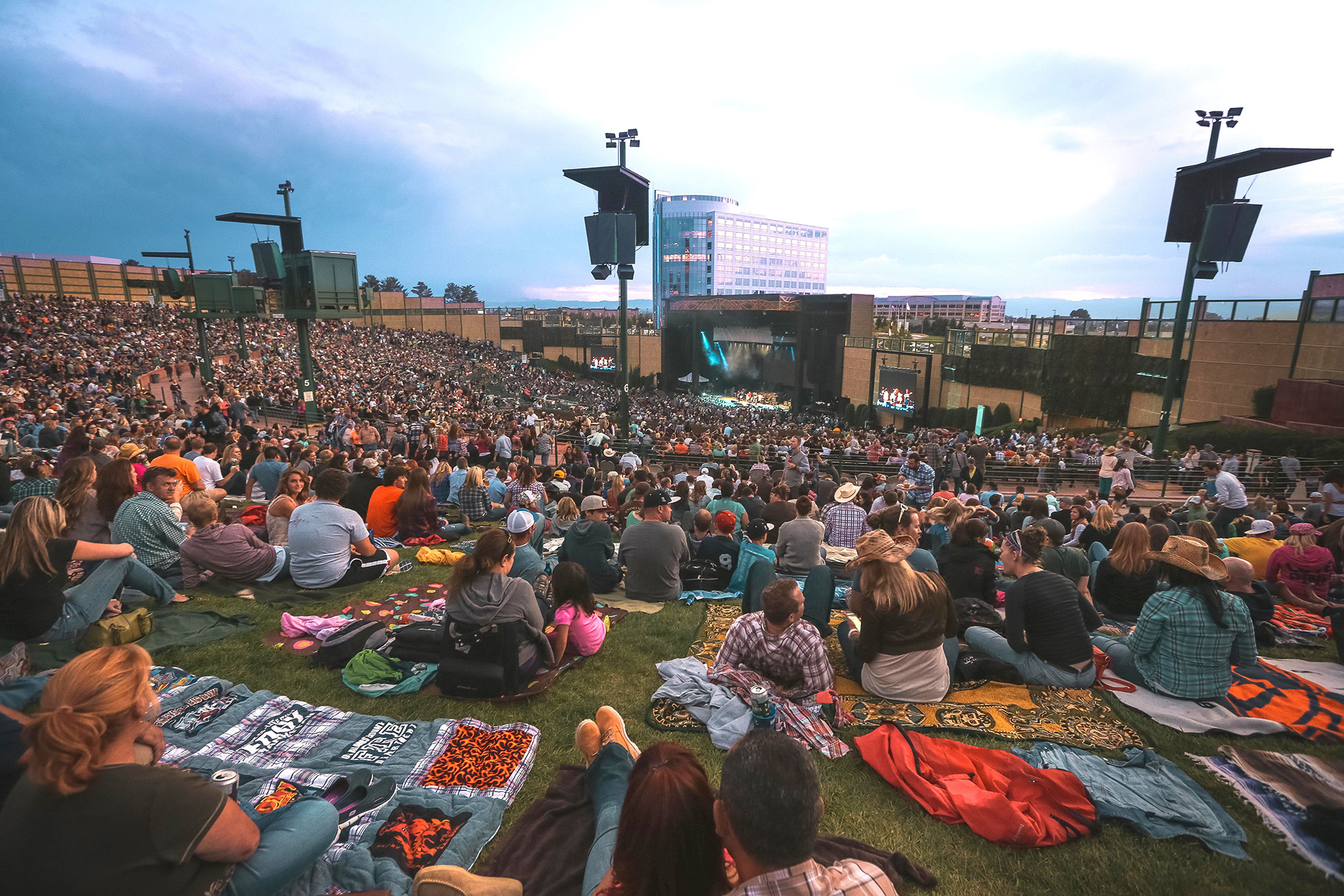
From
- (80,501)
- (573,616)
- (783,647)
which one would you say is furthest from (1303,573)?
(80,501)

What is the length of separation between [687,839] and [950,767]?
2.33 metres

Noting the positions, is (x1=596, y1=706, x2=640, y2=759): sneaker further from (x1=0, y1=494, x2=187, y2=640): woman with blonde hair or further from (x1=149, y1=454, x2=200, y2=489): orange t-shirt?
(x1=149, y1=454, x2=200, y2=489): orange t-shirt

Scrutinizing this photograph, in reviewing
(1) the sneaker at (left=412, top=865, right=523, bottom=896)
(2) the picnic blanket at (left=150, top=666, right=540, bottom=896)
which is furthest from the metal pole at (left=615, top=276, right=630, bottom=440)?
(1) the sneaker at (left=412, top=865, right=523, bottom=896)

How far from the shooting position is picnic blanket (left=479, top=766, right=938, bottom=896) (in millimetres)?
2721

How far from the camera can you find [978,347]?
32250mm

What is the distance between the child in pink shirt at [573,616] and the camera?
4730 millimetres

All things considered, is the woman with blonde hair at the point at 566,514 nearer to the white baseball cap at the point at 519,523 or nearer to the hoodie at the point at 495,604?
the white baseball cap at the point at 519,523

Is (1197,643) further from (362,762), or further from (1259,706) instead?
(362,762)

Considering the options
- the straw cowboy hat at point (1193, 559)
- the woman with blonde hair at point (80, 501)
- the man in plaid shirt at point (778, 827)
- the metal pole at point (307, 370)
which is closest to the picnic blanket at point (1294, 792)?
the straw cowboy hat at point (1193, 559)

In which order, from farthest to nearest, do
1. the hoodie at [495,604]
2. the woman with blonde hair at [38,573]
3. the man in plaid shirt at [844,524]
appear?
the man in plaid shirt at [844,524] → the hoodie at [495,604] → the woman with blonde hair at [38,573]

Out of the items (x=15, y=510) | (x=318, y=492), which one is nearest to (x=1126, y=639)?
(x=318, y=492)

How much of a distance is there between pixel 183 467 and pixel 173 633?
11.7ft

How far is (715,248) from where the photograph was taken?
135375mm

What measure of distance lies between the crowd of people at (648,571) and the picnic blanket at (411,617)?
14cm
